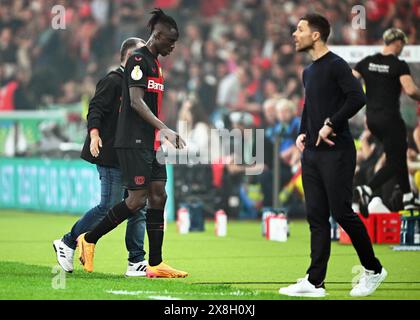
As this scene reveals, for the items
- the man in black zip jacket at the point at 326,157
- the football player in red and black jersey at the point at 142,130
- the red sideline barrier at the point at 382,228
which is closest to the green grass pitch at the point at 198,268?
the man in black zip jacket at the point at 326,157

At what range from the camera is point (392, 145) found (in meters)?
15.3

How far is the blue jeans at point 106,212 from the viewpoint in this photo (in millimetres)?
11719

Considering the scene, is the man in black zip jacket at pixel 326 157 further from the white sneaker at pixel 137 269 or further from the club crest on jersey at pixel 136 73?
the white sneaker at pixel 137 269

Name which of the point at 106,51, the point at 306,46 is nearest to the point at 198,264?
the point at 306,46

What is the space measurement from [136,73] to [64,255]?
1937 millimetres

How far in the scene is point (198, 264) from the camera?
42.8 ft

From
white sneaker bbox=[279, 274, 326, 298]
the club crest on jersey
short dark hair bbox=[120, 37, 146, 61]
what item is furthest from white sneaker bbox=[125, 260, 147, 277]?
white sneaker bbox=[279, 274, 326, 298]

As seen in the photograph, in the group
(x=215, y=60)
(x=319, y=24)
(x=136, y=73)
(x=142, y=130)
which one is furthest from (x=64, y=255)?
(x=215, y=60)

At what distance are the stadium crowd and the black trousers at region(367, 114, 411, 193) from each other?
11.6 feet

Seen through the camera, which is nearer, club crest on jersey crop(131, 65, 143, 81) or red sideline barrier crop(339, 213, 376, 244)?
club crest on jersey crop(131, 65, 143, 81)

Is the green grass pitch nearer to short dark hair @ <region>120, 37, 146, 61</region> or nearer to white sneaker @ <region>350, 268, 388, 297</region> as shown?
white sneaker @ <region>350, 268, 388, 297</region>

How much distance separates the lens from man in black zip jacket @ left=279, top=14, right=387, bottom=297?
991 centimetres

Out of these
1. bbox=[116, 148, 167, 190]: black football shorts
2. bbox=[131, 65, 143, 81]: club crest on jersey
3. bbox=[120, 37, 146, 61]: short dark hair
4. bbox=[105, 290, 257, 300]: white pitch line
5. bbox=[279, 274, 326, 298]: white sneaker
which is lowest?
bbox=[105, 290, 257, 300]: white pitch line

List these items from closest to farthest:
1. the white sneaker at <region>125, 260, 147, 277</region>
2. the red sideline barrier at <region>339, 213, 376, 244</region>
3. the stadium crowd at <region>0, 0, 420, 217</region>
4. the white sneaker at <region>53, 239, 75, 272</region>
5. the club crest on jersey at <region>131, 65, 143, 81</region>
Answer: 1. the club crest on jersey at <region>131, 65, 143, 81</region>
2. the white sneaker at <region>125, 260, 147, 277</region>
3. the white sneaker at <region>53, 239, 75, 272</region>
4. the red sideline barrier at <region>339, 213, 376, 244</region>
5. the stadium crowd at <region>0, 0, 420, 217</region>
